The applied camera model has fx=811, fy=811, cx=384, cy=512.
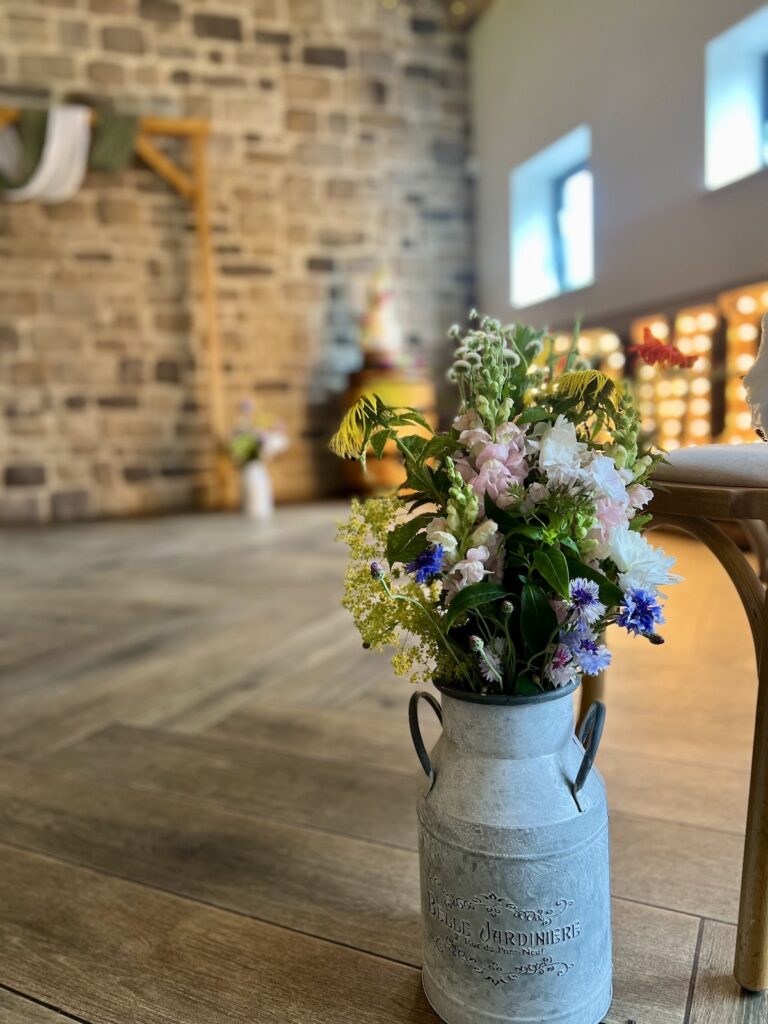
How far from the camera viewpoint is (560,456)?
0.70 metres

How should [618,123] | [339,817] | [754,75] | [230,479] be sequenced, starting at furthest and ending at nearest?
[230,479]
[618,123]
[754,75]
[339,817]

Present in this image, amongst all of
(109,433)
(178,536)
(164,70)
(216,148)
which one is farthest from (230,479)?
(164,70)

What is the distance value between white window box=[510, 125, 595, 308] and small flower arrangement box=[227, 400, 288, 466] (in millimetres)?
1923

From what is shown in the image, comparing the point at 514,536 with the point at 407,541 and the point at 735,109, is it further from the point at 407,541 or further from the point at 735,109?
the point at 735,109

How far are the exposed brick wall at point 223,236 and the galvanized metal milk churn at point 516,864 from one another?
5.03m

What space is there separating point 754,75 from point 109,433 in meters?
4.15

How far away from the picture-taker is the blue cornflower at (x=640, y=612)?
2.35 feet

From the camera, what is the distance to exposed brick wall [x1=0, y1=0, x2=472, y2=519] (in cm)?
516


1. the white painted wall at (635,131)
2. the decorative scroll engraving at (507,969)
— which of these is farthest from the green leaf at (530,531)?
the white painted wall at (635,131)

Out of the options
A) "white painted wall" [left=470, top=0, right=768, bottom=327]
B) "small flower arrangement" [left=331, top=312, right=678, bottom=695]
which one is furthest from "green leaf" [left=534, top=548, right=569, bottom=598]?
"white painted wall" [left=470, top=0, right=768, bottom=327]

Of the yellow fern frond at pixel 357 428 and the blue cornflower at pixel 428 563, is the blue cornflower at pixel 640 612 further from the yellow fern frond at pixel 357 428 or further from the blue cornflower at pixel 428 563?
the yellow fern frond at pixel 357 428

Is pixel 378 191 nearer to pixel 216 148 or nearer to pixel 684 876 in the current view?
pixel 216 148

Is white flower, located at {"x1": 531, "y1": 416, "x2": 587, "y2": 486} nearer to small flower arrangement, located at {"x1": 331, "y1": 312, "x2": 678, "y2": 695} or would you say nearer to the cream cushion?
small flower arrangement, located at {"x1": 331, "y1": 312, "x2": 678, "y2": 695}

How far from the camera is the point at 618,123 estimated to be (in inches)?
161
